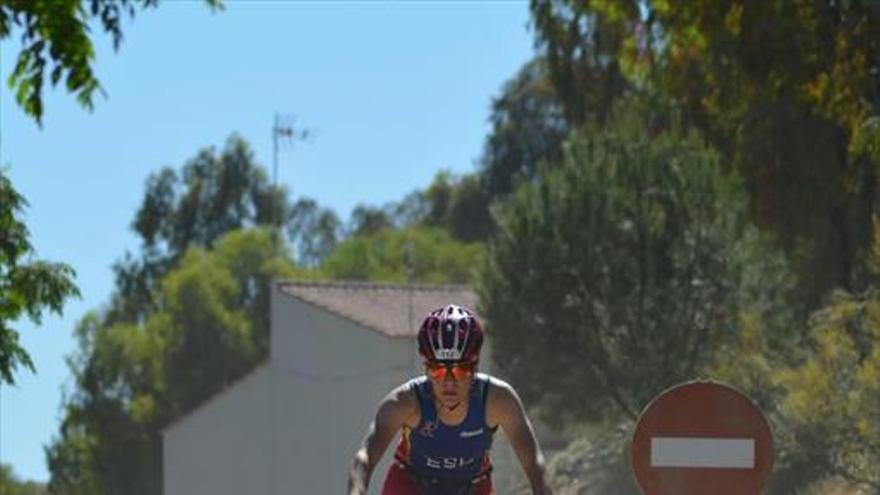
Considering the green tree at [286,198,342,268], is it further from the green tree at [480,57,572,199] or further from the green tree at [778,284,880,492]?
the green tree at [778,284,880,492]

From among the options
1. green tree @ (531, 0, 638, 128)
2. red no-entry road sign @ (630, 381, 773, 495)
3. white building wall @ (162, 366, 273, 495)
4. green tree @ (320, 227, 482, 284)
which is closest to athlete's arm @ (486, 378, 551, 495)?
red no-entry road sign @ (630, 381, 773, 495)

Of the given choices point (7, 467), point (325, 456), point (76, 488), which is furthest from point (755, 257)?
point (7, 467)

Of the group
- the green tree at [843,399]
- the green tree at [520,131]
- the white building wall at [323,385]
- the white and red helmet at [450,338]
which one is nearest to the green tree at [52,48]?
the white and red helmet at [450,338]

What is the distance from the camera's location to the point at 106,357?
252 ft

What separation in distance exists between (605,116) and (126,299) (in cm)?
4471

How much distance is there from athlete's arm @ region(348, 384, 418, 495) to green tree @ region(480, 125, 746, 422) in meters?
32.1

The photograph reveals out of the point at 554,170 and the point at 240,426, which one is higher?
the point at 554,170

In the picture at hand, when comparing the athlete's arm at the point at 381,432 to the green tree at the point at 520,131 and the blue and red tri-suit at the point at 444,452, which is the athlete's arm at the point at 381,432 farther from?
the green tree at the point at 520,131

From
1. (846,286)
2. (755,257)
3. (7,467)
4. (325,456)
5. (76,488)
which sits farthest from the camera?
(7,467)

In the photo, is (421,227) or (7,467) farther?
(421,227)

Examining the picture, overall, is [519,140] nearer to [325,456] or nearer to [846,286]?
[325,456]

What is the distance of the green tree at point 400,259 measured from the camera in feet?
270

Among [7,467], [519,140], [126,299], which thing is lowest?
[7,467]

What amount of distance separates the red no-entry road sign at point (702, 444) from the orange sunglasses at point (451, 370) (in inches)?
94.0
